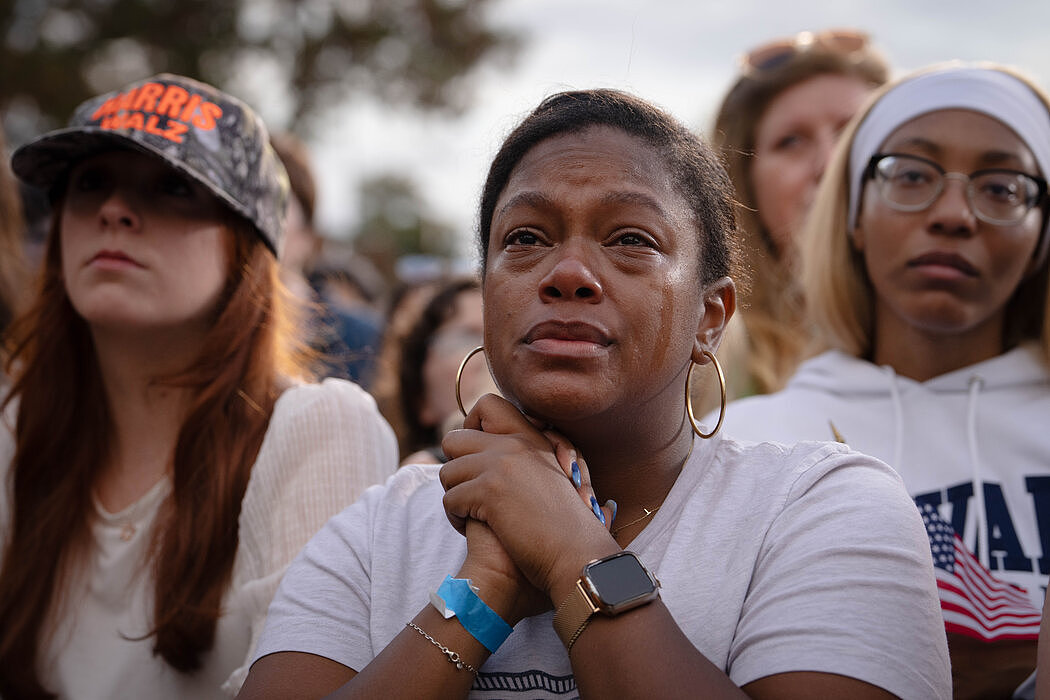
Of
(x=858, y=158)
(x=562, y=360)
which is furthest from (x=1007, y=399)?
(x=562, y=360)

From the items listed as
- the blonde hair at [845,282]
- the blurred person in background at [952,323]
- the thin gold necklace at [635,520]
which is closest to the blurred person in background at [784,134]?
the blonde hair at [845,282]

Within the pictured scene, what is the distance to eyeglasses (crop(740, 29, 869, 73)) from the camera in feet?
15.4

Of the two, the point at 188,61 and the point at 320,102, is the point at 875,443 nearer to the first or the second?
the point at 188,61

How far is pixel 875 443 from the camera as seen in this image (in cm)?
309

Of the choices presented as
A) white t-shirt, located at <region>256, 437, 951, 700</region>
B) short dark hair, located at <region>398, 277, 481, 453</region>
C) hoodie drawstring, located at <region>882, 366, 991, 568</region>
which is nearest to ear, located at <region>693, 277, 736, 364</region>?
white t-shirt, located at <region>256, 437, 951, 700</region>

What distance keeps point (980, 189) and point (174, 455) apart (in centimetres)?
251

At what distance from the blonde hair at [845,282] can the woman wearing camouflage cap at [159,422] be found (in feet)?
5.07

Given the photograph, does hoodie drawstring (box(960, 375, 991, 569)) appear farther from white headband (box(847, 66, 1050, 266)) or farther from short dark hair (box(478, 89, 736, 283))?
short dark hair (box(478, 89, 736, 283))

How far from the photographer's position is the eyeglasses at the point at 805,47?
470cm

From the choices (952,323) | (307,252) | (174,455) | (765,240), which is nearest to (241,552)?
(174,455)

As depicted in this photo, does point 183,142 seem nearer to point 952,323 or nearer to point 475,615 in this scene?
point 475,615

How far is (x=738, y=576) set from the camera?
1.96 m

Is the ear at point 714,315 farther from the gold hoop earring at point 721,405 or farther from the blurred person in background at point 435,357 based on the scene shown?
the blurred person in background at point 435,357

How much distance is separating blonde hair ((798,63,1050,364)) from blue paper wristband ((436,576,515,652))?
6.50 ft
